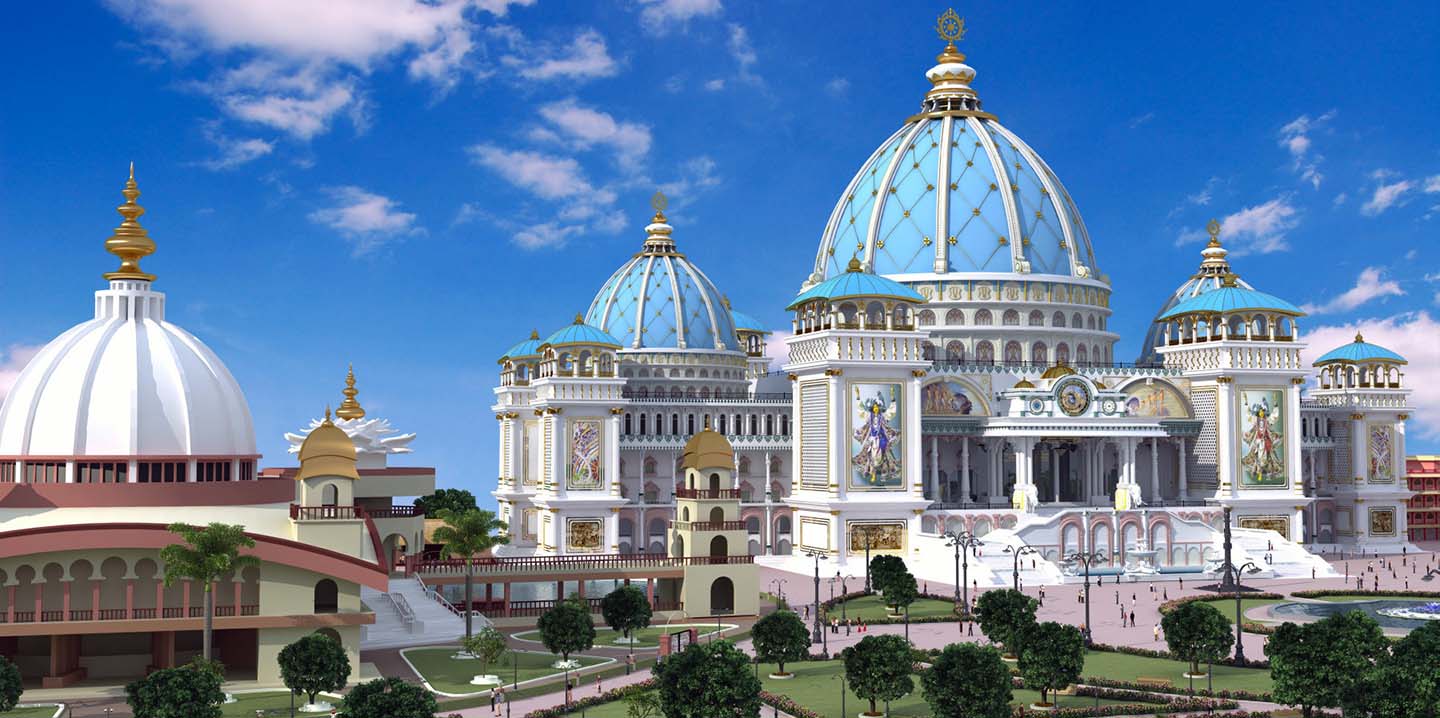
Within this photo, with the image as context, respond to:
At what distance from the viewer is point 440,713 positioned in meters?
37.4

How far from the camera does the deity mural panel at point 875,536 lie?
230 feet

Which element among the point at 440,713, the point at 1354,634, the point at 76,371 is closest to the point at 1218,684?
the point at 1354,634

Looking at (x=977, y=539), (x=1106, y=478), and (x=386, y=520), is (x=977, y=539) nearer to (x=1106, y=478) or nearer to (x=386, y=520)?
(x=1106, y=478)

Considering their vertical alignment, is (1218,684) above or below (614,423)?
below

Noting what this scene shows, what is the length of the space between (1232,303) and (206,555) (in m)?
58.9

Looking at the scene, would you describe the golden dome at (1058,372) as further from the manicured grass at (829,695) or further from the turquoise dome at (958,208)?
the manicured grass at (829,695)

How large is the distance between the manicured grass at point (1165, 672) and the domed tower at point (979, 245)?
40302mm

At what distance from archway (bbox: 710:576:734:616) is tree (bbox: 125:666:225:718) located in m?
24.9

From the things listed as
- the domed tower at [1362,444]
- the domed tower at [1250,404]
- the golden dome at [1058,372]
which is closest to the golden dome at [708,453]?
the golden dome at [1058,372]

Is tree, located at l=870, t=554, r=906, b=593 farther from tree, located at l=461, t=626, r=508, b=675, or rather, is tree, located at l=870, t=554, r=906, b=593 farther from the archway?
tree, located at l=461, t=626, r=508, b=675

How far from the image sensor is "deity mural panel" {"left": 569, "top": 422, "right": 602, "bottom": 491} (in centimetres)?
7744

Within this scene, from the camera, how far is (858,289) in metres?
72.3

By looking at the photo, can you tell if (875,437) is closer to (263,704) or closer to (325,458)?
(325,458)

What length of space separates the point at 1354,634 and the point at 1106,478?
45664 mm
